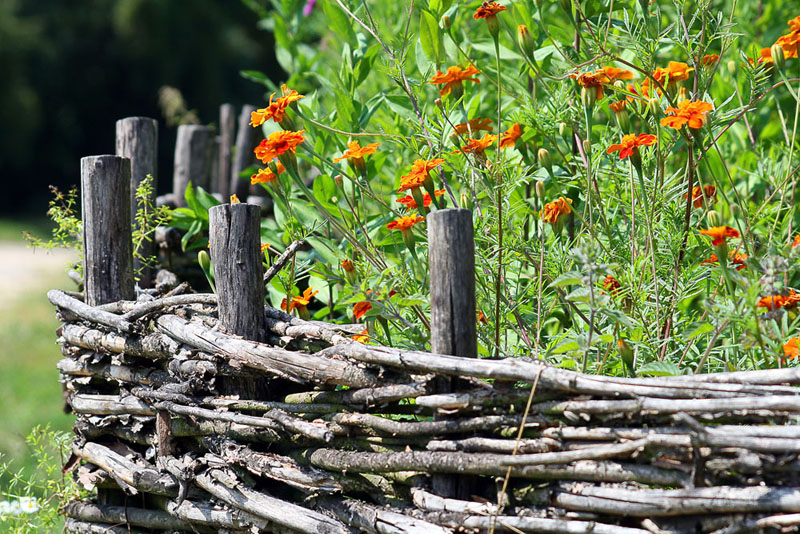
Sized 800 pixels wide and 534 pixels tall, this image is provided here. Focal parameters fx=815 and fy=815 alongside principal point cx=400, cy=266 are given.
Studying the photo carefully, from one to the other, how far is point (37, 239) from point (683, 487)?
202cm

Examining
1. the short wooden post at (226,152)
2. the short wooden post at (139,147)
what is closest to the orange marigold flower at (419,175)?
the short wooden post at (139,147)

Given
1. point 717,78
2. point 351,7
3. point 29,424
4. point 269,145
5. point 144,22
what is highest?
point 144,22

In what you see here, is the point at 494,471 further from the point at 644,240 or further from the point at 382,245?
the point at 382,245

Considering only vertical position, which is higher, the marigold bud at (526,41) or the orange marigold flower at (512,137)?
the marigold bud at (526,41)

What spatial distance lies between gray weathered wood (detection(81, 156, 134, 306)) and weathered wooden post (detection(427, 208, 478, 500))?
3.81 feet

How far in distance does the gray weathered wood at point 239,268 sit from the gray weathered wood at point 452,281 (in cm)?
53

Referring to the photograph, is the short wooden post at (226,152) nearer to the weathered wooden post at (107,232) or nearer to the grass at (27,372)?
the grass at (27,372)

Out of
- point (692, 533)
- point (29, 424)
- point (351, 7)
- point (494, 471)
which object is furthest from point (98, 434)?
point (29, 424)

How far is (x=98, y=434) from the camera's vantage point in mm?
2426

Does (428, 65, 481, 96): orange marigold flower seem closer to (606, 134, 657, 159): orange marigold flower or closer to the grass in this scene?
(606, 134, 657, 159): orange marigold flower

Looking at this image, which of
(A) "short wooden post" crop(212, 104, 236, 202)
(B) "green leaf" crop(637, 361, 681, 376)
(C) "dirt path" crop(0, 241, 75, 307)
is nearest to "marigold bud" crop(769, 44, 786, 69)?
(B) "green leaf" crop(637, 361, 681, 376)

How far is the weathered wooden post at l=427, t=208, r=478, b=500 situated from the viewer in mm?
1582

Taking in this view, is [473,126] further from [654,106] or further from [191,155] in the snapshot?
[191,155]

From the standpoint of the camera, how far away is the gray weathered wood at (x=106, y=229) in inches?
92.5
